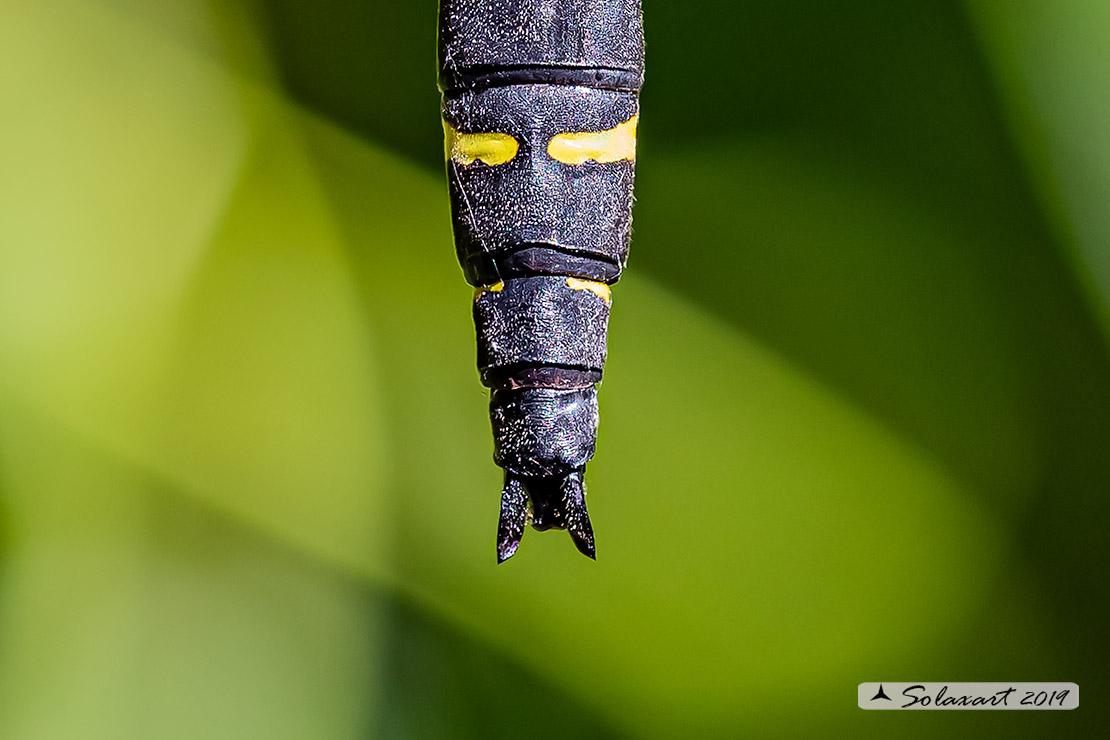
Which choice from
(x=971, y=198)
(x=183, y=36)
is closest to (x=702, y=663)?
(x=971, y=198)

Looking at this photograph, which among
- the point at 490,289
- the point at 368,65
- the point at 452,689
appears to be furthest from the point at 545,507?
the point at 368,65

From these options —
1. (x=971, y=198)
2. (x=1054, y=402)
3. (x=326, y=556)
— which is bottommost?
(x=326, y=556)

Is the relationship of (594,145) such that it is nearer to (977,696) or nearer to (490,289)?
(490,289)

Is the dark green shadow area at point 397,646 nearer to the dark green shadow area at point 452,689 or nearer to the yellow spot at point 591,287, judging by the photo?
the dark green shadow area at point 452,689

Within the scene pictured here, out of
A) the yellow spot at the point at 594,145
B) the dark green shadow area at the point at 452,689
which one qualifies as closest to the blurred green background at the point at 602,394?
the dark green shadow area at the point at 452,689

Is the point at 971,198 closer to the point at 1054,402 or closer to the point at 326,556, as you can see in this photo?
the point at 1054,402
